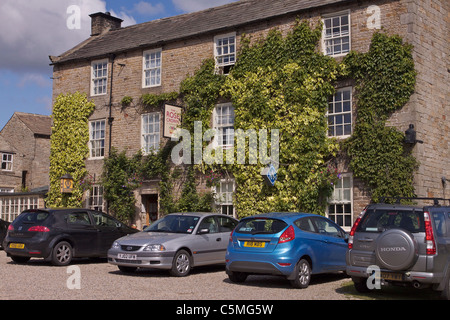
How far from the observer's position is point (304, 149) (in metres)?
18.0

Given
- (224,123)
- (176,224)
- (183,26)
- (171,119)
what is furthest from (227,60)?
(176,224)

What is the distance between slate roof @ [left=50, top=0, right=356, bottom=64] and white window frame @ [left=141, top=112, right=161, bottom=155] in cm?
311

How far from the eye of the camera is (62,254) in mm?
13914

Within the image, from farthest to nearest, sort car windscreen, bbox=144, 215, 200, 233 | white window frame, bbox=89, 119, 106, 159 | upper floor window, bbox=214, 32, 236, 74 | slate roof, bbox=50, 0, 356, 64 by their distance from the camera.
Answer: white window frame, bbox=89, 119, 106, 159 → upper floor window, bbox=214, 32, 236, 74 → slate roof, bbox=50, 0, 356, 64 → car windscreen, bbox=144, 215, 200, 233

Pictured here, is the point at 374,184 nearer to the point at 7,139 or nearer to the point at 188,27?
the point at 188,27

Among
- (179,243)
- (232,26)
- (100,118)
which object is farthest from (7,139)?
(179,243)

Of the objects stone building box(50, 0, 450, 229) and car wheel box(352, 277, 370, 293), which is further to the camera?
stone building box(50, 0, 450, 229)

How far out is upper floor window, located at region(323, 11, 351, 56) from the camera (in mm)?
18047

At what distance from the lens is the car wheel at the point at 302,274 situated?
10430 mm

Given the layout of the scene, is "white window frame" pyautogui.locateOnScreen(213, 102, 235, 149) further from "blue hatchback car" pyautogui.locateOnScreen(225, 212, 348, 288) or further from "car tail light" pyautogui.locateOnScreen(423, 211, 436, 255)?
"car tail light" pyautogui.locateOnScreen(423, 211, 436, 255)

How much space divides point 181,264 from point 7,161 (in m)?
34.9

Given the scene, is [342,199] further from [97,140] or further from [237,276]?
[97,140]

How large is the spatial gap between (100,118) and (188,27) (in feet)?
18.9

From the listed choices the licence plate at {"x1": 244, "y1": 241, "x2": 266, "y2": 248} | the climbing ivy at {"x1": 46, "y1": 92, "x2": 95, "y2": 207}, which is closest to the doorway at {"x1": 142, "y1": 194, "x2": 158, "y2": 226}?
the climbing ivy at {"x1": 46, "y1": 92, "x2": 95, "y2": 207}
